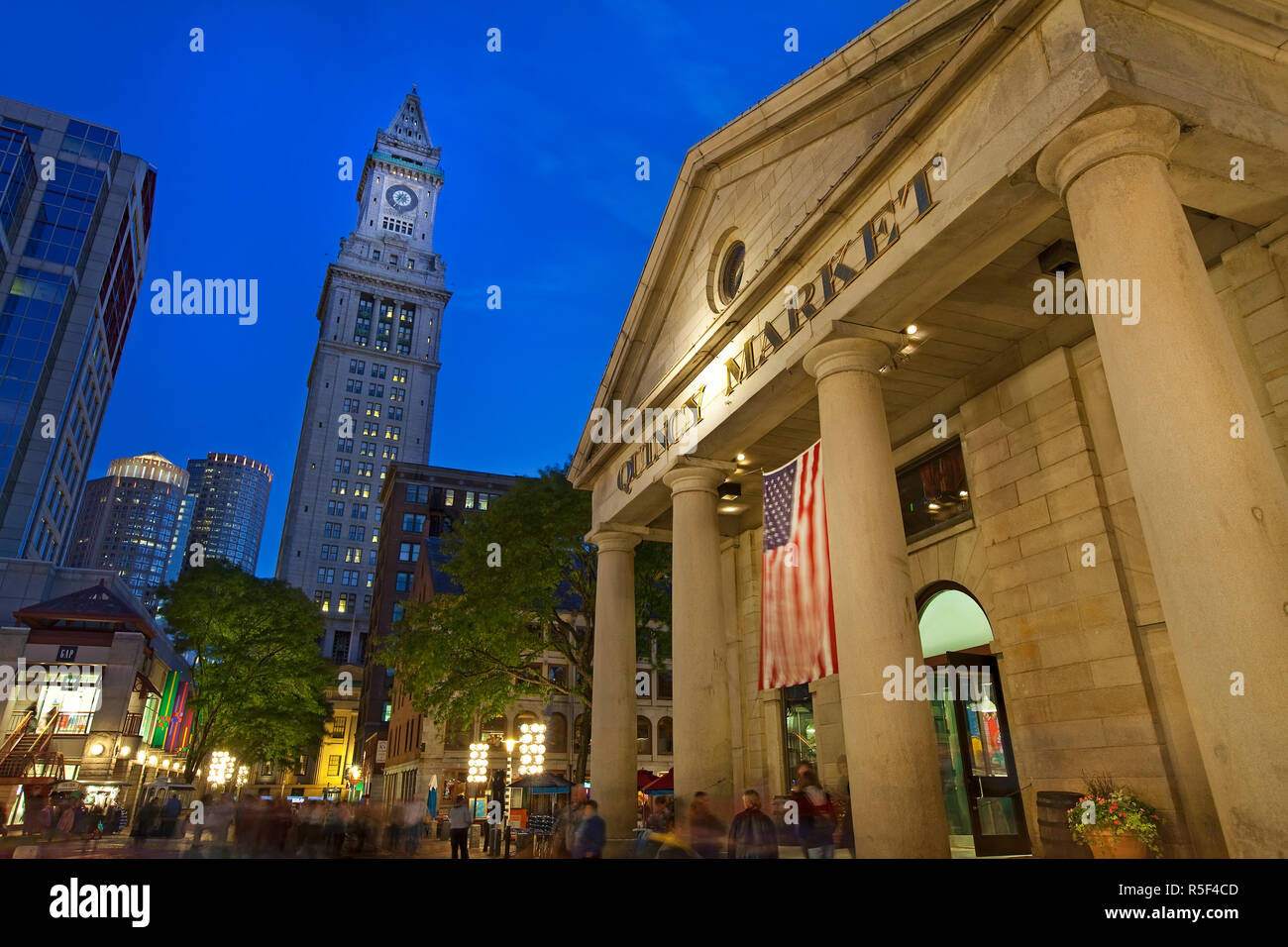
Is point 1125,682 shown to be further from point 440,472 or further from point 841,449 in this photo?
point 440,472

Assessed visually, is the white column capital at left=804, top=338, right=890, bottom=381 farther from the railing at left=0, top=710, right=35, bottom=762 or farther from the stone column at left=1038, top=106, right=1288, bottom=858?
the railing at left=0, top=710, right=35, bottom=762

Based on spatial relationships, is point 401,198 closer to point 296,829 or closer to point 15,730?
point 15,730

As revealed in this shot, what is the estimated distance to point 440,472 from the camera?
96.2 meters

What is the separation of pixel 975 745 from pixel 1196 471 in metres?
9.28

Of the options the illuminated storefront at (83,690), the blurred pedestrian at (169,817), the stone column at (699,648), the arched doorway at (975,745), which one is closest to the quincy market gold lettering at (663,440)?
the stone column at (699,648)

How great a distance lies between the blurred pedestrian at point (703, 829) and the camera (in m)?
12.0

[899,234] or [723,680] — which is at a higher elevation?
[899,234]

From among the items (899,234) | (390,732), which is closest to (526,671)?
(899,234)

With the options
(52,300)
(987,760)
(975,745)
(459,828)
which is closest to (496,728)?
(459,828)

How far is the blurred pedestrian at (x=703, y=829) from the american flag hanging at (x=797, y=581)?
2.39 meters

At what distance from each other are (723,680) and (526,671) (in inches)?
575

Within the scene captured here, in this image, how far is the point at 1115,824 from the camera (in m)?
10.3

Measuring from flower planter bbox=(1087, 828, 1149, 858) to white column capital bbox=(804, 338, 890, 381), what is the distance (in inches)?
292

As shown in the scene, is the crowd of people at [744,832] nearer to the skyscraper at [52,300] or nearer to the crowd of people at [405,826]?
the crowd of people at [405,826]
